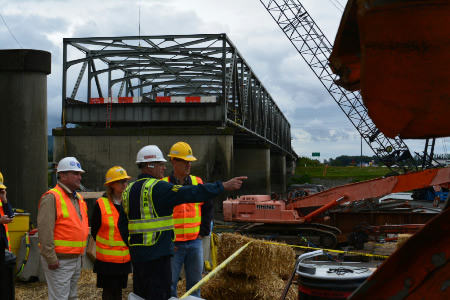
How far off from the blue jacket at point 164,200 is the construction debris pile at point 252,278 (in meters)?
2.36

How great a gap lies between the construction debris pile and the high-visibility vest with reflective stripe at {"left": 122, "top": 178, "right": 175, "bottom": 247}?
2434mm

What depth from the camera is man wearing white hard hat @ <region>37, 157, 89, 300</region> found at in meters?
5.16

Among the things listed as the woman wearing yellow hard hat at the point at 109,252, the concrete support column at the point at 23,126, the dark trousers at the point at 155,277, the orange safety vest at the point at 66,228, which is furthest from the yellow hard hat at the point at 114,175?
the concrete support column at the point at 23,126

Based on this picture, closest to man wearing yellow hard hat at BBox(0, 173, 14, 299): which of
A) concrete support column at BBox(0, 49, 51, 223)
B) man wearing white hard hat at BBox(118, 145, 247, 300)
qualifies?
man wearing white hard hat at BBox(118, 145, 247, 300)

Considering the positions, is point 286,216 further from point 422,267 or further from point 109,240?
point 422,267

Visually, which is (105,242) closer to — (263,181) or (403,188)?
(403,188)

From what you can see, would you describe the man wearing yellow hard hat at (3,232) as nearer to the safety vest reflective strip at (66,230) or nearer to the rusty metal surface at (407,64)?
the safety vest reflective strip at (66,230)

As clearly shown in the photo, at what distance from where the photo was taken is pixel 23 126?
9.52 meters

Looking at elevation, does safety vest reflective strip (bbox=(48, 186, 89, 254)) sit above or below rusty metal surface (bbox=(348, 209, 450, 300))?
below

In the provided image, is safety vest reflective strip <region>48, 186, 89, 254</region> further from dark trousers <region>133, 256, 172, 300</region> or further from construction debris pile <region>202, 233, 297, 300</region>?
construction debris pile <region>202, 233, 297, 300</region>

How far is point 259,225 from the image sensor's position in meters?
14.8

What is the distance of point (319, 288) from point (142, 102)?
98.5 ft

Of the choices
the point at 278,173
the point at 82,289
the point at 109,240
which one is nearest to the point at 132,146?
the point at 82,289

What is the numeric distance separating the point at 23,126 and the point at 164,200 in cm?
617
